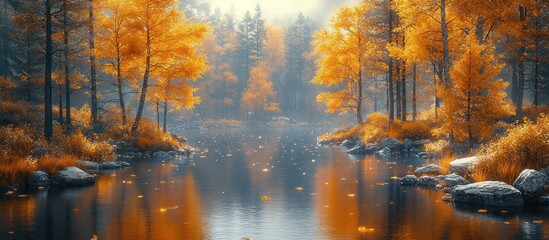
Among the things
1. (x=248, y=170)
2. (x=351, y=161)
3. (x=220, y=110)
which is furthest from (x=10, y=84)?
(x=220, y=110)

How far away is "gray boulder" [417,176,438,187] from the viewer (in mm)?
18031

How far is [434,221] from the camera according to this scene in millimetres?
12477

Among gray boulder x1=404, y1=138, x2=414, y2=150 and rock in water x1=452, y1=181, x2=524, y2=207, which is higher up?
gray boulder x1=404, y1=138, x2=414, y2=150

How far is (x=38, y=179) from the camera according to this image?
17781mm

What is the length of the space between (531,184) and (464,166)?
342 centimetres

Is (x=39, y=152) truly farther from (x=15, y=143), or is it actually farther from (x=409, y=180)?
(x=409, y=180)

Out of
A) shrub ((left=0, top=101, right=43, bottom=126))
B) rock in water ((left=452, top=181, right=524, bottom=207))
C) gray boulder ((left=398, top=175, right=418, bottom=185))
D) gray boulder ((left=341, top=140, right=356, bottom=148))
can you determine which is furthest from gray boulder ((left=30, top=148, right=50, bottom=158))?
gray boulder ((left=341, top=140, right=356, bottom=148))

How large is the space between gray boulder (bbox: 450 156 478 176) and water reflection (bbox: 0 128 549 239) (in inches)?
68.2

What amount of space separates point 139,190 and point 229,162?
9.78 m

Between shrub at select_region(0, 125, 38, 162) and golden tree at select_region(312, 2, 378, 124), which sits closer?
shrub at select_region(0, 125, 38, 162)

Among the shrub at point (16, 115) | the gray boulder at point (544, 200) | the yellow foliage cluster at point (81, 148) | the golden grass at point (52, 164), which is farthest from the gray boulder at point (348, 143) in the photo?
the gray boulder at point (544, 200)

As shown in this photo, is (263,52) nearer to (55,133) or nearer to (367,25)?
(367,25)

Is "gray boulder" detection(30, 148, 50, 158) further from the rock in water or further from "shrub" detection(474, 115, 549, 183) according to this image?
"shrub" detection(474, 115, 549, 183)

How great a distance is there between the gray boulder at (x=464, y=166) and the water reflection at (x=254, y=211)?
173 cm
